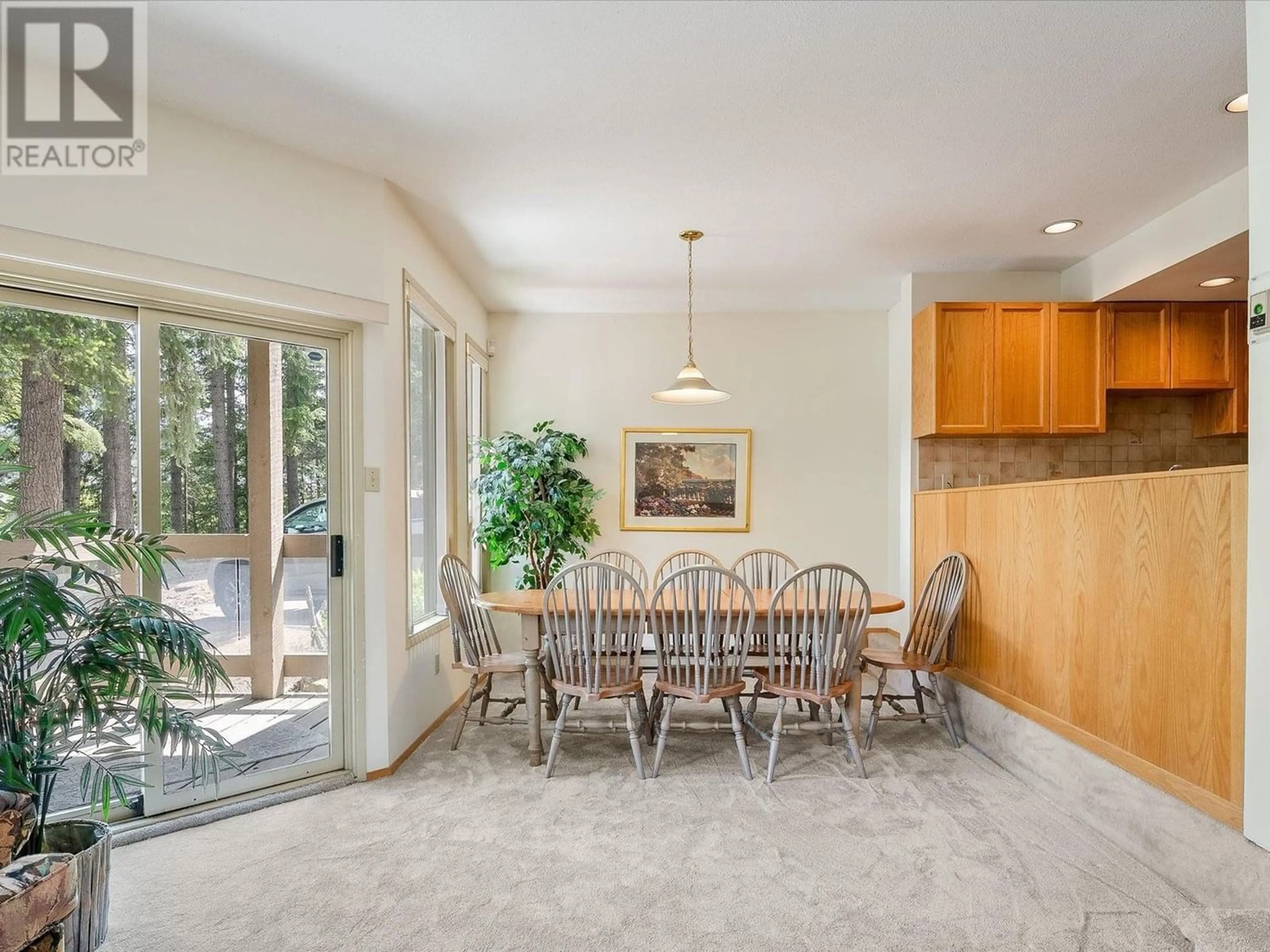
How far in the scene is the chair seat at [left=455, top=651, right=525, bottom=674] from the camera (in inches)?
134

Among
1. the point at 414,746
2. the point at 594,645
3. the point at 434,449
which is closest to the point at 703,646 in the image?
the point at 594,645

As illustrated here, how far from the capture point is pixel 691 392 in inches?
153

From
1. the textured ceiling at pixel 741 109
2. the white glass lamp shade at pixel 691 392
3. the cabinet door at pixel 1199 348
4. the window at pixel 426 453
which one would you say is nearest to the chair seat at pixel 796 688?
the white glass lamp shade at pixel 691 392

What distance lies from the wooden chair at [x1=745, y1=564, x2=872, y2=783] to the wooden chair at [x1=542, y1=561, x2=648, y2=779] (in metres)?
0.60

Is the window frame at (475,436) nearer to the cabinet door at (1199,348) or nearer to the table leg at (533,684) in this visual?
the table leg at (533,684)

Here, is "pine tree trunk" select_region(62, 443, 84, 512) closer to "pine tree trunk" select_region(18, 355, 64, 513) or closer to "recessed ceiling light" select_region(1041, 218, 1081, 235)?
"pine tree trunk" select_region(18, 355, 64, 513)

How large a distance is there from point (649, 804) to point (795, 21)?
2.84 m

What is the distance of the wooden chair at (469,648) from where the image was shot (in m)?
3.45

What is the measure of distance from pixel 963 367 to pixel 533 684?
126 inches

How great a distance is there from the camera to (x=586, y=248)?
13.6 ft

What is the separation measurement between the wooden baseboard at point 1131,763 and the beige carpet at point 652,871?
284 mm

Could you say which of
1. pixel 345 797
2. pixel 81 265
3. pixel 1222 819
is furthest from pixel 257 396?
pixel 1222 819

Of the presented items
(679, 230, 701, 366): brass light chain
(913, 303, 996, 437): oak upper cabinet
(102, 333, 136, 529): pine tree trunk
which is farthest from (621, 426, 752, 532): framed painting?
(102, 333, 136, 529): pine tree trunk

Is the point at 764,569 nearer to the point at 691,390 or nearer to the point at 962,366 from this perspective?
the point at 691,390
